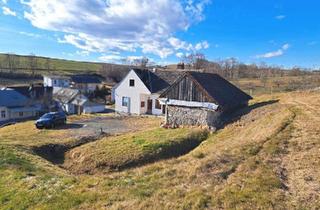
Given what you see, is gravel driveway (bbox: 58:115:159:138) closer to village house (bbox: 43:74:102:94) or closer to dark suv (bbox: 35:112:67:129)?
dark suv (bbox: 35:112:67:129)

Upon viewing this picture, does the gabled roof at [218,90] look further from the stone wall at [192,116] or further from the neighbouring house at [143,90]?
the neighbouring house at [143,90]

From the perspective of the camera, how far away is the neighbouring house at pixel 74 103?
44709mm

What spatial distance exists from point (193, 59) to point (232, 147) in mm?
71938

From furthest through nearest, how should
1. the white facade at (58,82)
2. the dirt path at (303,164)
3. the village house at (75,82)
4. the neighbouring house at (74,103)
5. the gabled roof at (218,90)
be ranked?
the white facade at (58,82), the village house at (75,82), the neighbouring house at (74,103), the gabled roof at (218,90), the dirt path at (303,164)

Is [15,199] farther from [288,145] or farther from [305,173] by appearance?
[288,145]

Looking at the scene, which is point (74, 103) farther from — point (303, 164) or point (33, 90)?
point (303, 164)

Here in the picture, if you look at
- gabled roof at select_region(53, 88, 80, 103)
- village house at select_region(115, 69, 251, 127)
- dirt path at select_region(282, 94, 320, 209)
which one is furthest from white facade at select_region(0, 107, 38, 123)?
dirt path at select_region(282, 94, 320, 209)

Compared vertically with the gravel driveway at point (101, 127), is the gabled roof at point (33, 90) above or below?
above

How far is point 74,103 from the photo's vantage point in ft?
156

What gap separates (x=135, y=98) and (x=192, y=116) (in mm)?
14429

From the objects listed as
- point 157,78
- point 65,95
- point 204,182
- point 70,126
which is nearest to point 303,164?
point 204,182

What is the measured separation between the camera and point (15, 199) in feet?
31.2

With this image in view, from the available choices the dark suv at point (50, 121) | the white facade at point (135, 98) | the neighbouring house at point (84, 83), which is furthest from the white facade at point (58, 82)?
the dark suv at point (50, 121)

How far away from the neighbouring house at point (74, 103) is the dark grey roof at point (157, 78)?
486 inches
